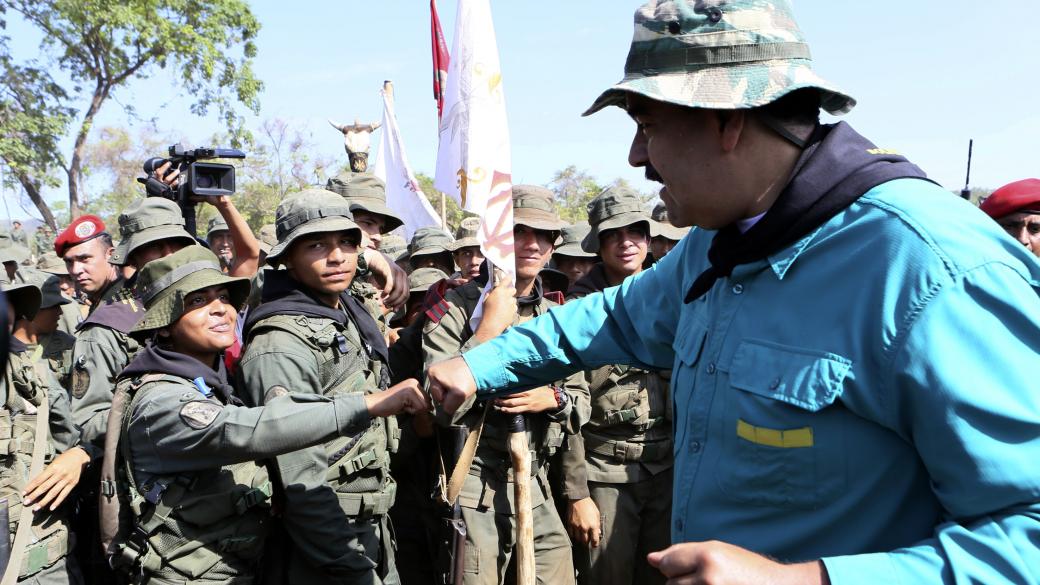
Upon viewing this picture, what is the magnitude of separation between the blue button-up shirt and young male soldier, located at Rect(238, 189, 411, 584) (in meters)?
2.07

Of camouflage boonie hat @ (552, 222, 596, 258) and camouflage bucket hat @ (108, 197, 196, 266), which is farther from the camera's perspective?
camouflage boonie hat @ (552, 222, 596, 258)

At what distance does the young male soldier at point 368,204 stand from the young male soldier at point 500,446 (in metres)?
1.86

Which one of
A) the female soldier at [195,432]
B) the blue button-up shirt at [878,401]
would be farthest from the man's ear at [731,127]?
the female soldier at [195,432]

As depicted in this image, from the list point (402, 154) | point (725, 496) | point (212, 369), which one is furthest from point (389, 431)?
point (402, 154)

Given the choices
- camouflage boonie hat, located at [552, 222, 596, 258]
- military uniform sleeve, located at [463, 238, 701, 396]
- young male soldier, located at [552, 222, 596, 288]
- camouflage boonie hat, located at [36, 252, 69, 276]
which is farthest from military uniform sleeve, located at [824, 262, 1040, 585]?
camouflage boonie hat, located at [36, 252, 69, 276]

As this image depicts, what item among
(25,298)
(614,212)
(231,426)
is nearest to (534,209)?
(614,212)

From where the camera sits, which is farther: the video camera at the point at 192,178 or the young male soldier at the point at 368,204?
the young male soldier at the point at 368,204

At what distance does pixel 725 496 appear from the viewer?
1853 mm

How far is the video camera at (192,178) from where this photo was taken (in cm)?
479

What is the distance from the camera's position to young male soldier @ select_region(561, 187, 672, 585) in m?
4.71

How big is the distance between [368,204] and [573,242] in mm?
1858

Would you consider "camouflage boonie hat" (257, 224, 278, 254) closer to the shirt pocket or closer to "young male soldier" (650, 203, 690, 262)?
"young male soldier" (650, 203, 690, 262)

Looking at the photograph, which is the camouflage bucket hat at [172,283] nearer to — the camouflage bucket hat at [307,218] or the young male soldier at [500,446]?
the camouflage bucket hat at [307,218]

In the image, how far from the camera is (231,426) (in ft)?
10.2
